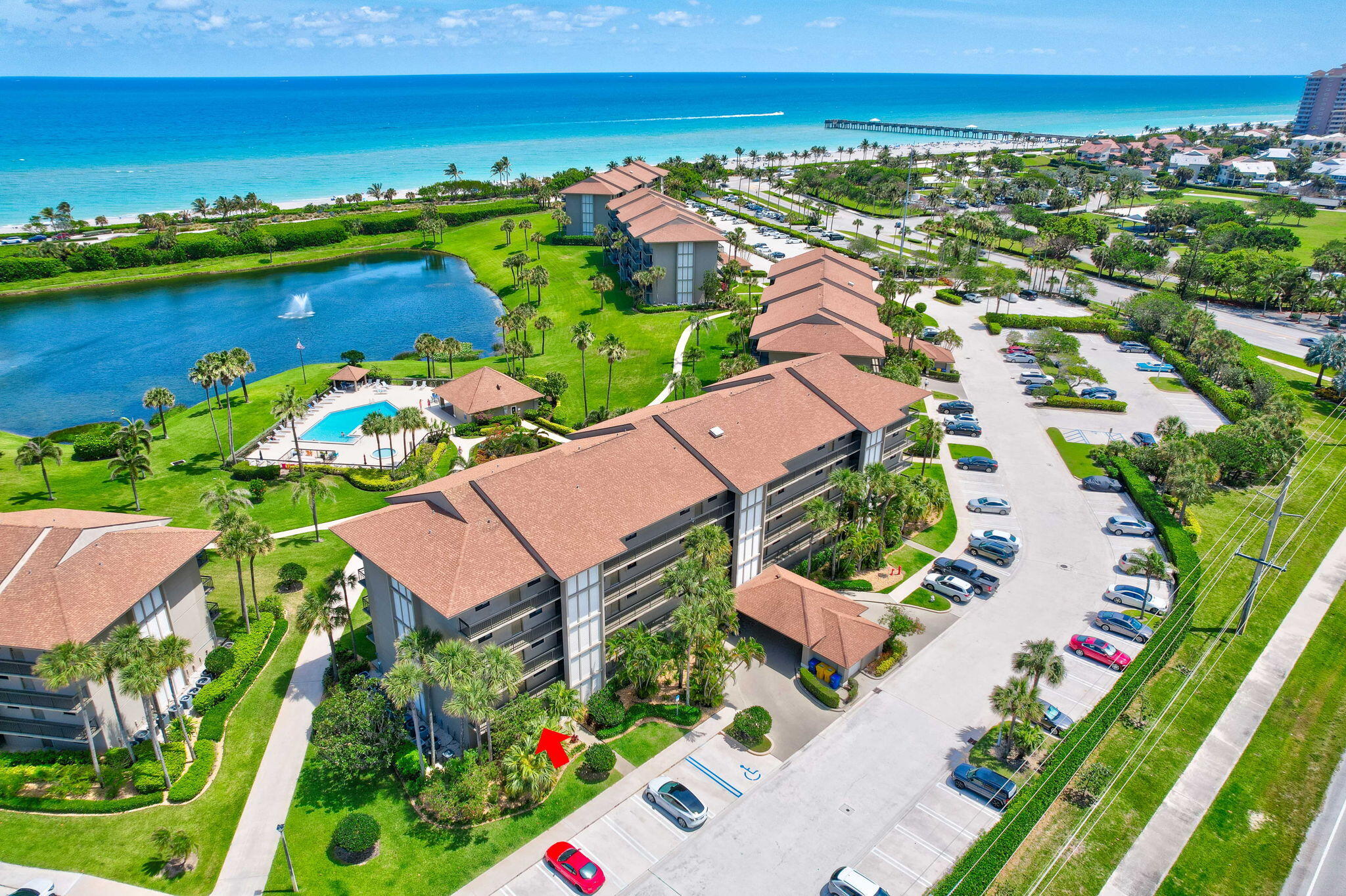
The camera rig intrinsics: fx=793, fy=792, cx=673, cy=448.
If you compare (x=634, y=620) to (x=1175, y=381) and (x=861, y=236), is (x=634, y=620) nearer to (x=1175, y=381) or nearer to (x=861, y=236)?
(x=1175, y=381)

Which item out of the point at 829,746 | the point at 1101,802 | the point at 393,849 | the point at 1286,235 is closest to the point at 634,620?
the point at 829,746

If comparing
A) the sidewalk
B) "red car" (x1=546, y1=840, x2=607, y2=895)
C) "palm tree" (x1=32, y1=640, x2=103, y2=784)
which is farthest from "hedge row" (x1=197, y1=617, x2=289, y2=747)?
"red car" (x1=546, y1=840, x2=607, y2=895)

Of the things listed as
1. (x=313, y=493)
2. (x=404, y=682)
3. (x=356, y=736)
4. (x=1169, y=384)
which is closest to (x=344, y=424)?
(x=313, y=493)

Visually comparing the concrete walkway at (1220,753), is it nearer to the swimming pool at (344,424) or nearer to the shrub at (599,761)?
the shrub at (599,761)

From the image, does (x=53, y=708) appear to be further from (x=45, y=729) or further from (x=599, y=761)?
(x=599, y=761)

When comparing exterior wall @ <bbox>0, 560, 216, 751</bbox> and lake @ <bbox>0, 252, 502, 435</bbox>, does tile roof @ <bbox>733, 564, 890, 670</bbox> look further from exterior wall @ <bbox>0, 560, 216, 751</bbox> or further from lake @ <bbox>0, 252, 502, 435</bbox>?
lake @ <bbox>0, 252, 502, 435</bbox>

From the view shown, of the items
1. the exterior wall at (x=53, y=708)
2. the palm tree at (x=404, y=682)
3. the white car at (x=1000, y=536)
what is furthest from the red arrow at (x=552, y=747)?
the white car at (x=1000, y=536)
